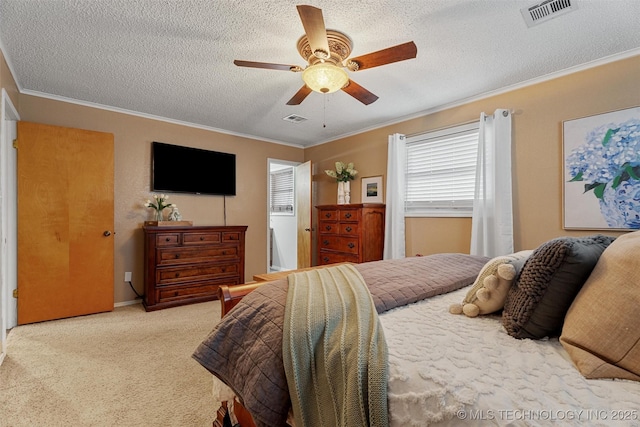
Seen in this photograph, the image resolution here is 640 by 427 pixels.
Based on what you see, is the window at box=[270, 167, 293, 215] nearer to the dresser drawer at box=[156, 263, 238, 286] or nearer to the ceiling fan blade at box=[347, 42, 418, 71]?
the dresser drawer at box=[156, 263, 238, 286]

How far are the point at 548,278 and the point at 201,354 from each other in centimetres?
123

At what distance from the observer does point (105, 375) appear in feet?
6.68

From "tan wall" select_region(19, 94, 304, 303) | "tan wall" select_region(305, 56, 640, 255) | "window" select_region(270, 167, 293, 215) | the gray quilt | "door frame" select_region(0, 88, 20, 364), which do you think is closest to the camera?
the gray quilt

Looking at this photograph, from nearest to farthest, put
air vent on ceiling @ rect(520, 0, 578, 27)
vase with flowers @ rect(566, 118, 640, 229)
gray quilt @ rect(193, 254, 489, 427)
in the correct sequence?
gray quilt @ rect(193, 254, 489, 427) < air vent on ceiling @ rect(520, 0, 578, 27) < vase with flowers @ rect(566, 118, 640, 229)

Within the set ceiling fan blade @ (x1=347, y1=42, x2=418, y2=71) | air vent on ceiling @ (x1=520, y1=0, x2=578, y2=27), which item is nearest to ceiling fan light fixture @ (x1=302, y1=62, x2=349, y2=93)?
ceiling fan blade @ (x1=347, y1=42, x2=418, y2=71)

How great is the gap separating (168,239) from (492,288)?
139 inches

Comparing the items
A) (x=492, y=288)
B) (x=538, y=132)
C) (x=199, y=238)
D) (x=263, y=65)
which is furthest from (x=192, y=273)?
(x=538, y=132)

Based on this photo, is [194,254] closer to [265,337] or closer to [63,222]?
[63,222]

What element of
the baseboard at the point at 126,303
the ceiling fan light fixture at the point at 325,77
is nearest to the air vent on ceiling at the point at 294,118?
the ceiling fan light fixture at the point at 325,77

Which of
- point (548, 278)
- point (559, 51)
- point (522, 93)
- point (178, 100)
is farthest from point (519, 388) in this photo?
point (178, 100)

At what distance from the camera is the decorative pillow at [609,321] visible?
0.71 m

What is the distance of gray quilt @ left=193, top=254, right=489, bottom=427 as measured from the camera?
2.94 ft

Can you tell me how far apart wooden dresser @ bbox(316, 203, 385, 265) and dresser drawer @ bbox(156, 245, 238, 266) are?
134 centimetres

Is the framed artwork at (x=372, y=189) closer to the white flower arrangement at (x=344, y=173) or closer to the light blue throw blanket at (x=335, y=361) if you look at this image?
the white flower arrangement at (x=344, y=173)
